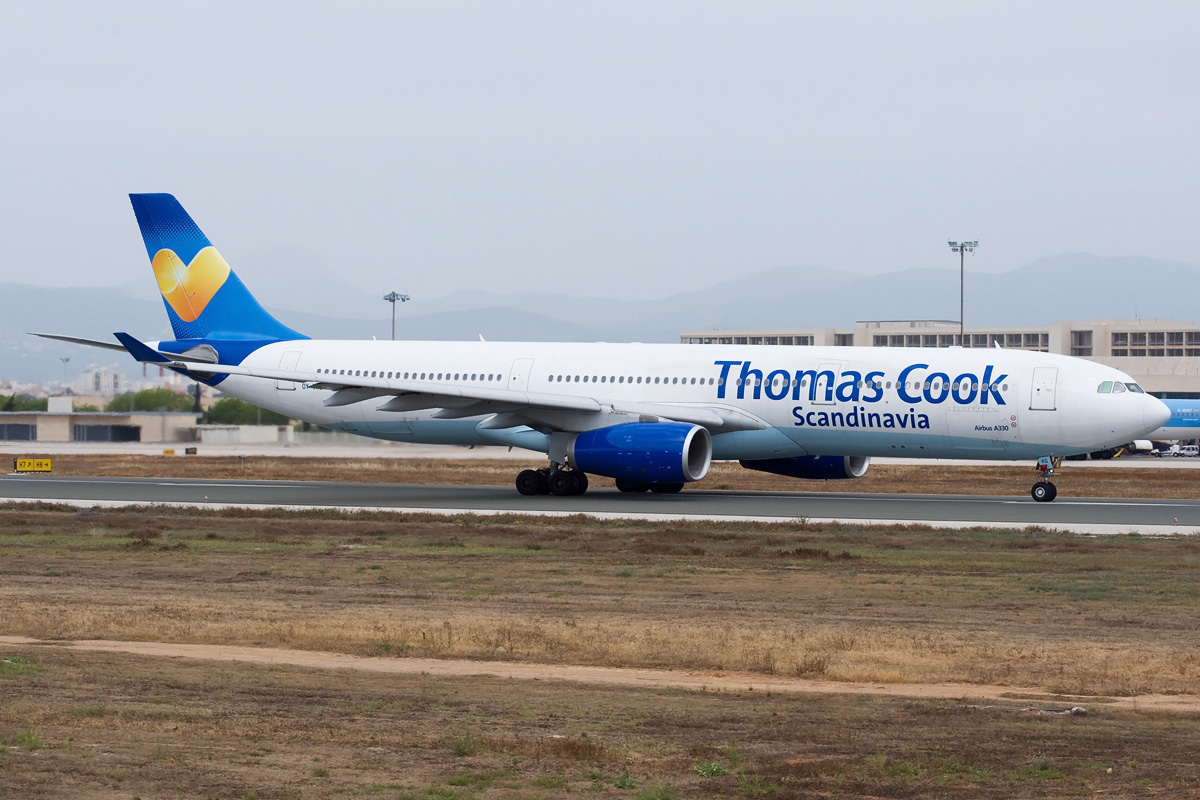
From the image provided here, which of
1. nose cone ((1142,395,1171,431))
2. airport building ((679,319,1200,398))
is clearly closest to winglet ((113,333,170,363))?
nose cone ((1142,395,1171,431))

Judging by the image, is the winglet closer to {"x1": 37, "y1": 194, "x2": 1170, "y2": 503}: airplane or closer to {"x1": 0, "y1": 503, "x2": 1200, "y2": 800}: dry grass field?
{"x1": 37, "y1": 194, "x2": 1170, "y2": 503}: airplane

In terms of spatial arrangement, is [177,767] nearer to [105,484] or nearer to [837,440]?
[837,440]

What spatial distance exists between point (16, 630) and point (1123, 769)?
10996 millimetres

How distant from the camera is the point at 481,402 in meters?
33.6

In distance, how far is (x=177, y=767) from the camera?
27.9 feet

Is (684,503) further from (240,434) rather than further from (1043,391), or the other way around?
(240,434)

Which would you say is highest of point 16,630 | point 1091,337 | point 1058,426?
point 1091,337

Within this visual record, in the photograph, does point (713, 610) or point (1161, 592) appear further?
point (1161, 592)

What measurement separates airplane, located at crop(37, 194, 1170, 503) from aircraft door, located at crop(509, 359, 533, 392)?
4 cm

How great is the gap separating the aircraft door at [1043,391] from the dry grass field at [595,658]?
287 inches

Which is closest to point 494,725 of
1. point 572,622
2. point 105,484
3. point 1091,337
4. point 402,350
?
point 572,622

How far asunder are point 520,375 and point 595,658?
78.3 ft

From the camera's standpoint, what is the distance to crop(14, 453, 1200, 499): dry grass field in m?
40.6

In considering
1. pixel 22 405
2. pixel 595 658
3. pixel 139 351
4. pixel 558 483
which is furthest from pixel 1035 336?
pixel 595 658
